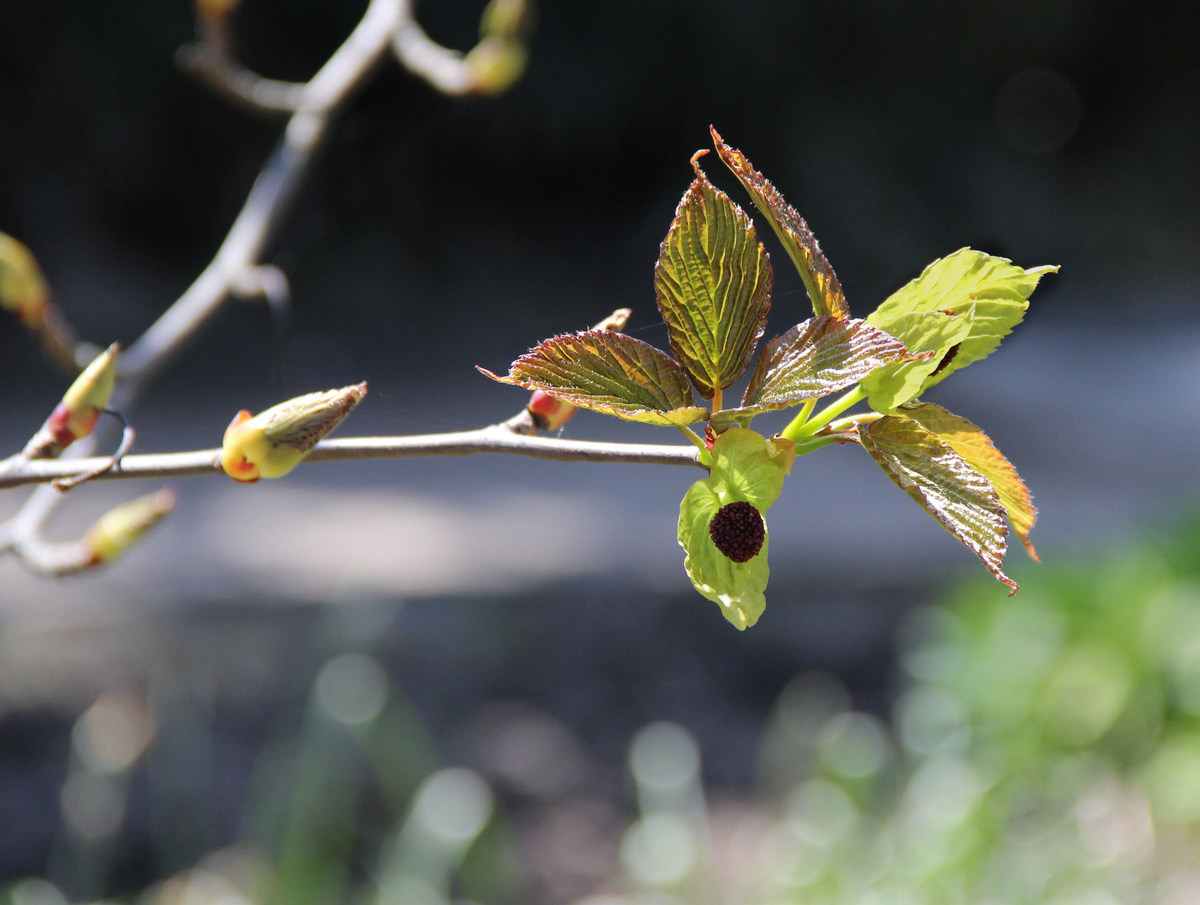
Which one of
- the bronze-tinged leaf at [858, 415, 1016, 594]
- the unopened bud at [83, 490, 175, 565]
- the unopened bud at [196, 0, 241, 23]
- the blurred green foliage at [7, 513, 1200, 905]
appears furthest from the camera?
the blurred green foliage at [7, 513, 1200, 905]

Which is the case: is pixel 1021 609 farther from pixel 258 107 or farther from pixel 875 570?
pixel 258 107

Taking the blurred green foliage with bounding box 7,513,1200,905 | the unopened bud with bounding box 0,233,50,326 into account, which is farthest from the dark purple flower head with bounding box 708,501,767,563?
the blurred green foliage with bounding box 7,513,1200,905

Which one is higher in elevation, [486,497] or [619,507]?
[486,497]

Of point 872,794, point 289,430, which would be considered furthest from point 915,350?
point 872,794

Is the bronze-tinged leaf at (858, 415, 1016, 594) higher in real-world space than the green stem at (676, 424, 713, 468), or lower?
lower

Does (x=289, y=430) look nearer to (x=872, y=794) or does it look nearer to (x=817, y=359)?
(x=817, y=359)

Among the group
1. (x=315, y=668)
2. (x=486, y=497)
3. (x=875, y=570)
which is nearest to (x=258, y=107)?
(x=315, y=668)

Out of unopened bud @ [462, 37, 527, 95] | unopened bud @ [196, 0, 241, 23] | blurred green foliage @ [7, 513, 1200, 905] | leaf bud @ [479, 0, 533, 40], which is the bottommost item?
blurred green foliage @ [7, 513, 1200, 905]

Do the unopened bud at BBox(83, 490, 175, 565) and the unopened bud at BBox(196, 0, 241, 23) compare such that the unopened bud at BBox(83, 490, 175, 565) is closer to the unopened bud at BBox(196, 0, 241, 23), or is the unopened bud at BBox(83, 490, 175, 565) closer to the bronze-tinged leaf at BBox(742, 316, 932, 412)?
the bronze-tinged leaf at BBox(742, 316, 932, 412)

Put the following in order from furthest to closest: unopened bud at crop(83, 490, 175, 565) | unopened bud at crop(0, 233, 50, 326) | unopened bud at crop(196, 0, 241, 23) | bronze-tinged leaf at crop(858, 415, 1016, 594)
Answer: unopened bud at crop(196, 0, 241, 23) < unopened bud at crop(0, 233, 50, 326) < unopened bud at crop(83, 490, 175, 565) < bronze-tinged leaf at crop(858, 415, 1016, 594)
